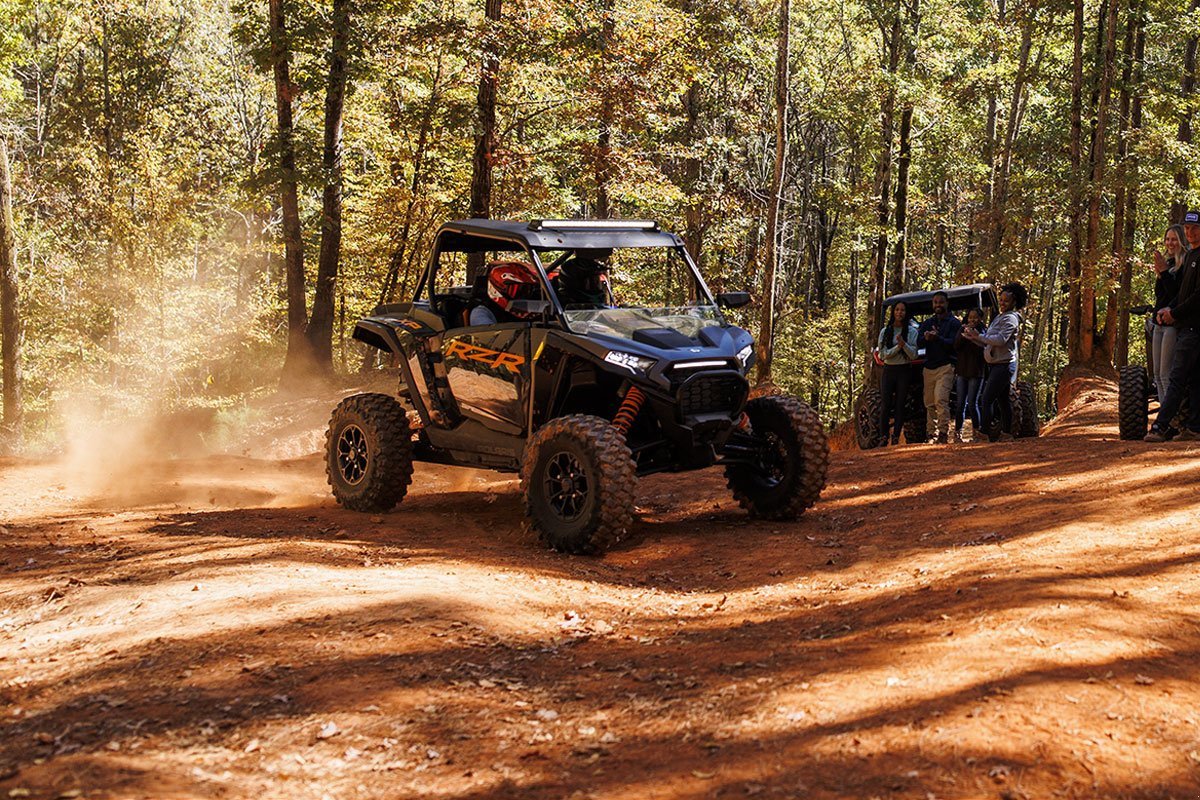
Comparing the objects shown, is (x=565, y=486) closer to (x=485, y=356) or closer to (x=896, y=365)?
(x=485, y=356)

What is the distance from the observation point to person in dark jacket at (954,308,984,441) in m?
14.3

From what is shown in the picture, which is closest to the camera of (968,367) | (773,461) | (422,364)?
(773,461)

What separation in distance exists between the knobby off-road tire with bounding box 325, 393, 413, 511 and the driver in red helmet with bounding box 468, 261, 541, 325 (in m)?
1.20

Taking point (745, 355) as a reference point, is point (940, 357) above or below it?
below

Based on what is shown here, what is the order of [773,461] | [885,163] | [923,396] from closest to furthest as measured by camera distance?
1. [773,461]
2. [923,396]
3. [885,163]

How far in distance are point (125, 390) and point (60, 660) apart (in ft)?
89.8

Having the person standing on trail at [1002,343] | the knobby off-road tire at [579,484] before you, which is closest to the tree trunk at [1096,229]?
the person standing on trail at [1002,343]

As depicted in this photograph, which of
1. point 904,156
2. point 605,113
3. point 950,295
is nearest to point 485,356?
point 950,295

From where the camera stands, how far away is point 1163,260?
11203 millimetres

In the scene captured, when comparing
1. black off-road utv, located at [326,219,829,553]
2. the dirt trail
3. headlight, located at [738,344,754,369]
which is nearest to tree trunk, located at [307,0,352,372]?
black off-road utv, located at [326,219,829,553]

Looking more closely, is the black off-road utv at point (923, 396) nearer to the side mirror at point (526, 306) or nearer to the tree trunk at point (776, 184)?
the tree trunk at point (776, 184)

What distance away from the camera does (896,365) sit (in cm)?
1477

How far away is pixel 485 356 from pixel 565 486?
1.65 metres

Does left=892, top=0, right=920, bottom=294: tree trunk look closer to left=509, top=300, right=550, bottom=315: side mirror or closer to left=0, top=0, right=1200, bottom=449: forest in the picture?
left=0, top=0, right=1200, bottom=449: forest
